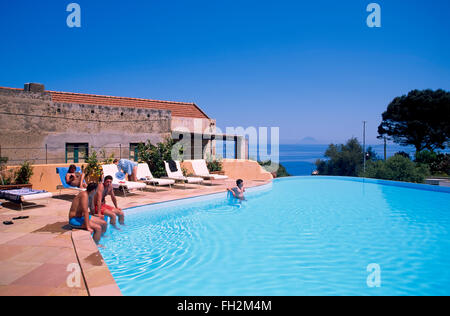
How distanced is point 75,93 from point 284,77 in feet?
99.5

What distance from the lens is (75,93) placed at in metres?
19.6

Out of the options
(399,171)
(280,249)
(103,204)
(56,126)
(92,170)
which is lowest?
(280,249)

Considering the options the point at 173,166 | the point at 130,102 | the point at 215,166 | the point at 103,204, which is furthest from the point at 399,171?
the point at 130,102

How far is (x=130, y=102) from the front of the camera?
22438 mm

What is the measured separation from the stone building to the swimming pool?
732 centimetres

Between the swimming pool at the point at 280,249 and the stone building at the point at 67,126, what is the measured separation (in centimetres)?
732

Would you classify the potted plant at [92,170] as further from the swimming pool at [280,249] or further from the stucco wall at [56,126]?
the stucco wall at [56,126]

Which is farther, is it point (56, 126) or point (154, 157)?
point (56, 126)

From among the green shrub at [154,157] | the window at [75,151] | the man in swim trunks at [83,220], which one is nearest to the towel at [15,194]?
the man in swim trunks at [83,220]

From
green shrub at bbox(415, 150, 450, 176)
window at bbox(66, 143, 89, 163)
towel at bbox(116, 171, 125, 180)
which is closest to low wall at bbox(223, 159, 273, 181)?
towel at bbox(116, 171, 125, 180)

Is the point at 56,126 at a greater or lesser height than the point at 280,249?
greater

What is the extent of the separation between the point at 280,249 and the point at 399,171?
43.6ft

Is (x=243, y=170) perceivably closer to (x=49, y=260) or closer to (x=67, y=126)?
(x=67, y=126)

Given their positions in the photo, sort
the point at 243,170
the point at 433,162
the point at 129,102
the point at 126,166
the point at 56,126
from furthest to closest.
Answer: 1. the point at 129,102
2. the point at 433,162
3. the point at 243,170
4. the point at 56,126
5. the point at 126,166
